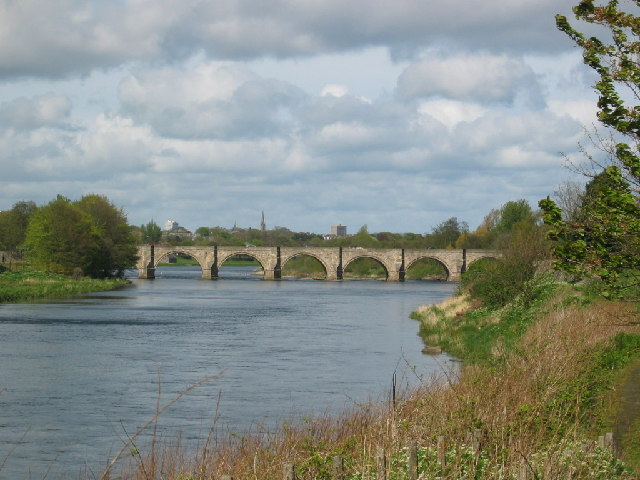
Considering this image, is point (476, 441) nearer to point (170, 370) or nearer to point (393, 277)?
point (170, 370)

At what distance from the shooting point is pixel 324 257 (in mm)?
126625

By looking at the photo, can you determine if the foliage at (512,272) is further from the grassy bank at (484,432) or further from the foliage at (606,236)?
the foliage at (606,236)

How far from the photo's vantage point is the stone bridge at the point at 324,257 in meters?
121

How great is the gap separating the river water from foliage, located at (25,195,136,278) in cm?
2490

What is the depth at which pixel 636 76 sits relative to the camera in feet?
48.4

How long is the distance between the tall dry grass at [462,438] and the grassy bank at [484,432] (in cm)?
2

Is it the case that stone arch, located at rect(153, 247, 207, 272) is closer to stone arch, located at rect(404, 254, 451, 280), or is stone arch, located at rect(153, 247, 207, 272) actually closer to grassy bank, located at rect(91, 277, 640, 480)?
stone arch, located at rect(404, 254, 451, 280)

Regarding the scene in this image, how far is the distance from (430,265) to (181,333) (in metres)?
95.5

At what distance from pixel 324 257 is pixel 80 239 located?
155ft

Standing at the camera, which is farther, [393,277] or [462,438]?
[393,277]

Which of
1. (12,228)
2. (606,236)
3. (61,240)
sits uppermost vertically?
(12,228)

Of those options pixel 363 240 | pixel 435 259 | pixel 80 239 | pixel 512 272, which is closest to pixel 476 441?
pixel 512 272

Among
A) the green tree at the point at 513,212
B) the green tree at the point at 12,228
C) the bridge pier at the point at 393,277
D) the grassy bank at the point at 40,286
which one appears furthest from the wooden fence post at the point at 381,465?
the bridge pier at the point at 393,277

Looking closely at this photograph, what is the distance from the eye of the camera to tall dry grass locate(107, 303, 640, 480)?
10.3 m
